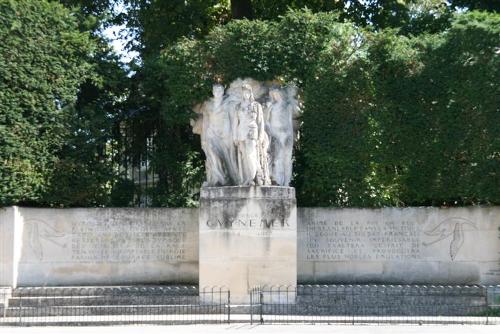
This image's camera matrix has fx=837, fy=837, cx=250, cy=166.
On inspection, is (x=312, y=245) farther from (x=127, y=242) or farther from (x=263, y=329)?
(x=263, y=329)

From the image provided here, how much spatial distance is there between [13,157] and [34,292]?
3.52 meters

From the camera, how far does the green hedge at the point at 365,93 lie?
22.1 meters

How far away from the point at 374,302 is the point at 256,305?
2.95m

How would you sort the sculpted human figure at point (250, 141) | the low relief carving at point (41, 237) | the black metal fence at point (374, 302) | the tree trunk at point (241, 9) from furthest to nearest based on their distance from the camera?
the tree trunk at point (241, 9) → the low relief carving at point (41, 237) → the sculpted human figure at point (250, 141) → the black metal fence at point (374, 302)

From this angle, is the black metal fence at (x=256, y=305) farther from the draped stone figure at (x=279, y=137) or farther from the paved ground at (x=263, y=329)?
the draped stone figure at (x=279, y=137)

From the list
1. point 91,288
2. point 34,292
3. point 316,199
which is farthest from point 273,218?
point 34,292

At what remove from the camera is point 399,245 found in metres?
22.1

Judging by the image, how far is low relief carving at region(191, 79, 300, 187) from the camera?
20875 millimetres

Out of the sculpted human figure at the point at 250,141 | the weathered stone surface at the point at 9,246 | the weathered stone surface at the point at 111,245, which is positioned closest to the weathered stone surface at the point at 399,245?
the sculpted human figure at the point at 250,141

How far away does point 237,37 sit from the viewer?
22.7 metres

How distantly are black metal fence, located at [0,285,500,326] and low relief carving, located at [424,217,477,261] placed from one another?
60.6 inches

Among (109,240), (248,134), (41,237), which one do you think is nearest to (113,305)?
(109,240)

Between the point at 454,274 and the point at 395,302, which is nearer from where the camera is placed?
the point at 395,302

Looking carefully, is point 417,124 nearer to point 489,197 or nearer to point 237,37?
point 489,197
